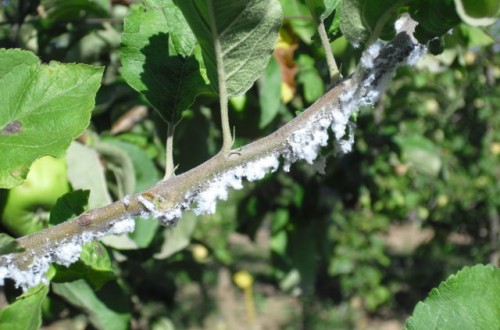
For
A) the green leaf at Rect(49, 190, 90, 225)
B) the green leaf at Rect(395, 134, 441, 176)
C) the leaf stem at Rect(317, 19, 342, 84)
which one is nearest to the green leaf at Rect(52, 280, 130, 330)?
the green leaf at Rect(49, 190, 90, 225)

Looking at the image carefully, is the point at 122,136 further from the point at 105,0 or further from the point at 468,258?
the point at 468,258

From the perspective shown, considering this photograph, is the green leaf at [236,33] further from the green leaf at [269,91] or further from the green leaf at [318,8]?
the green leaf at [269,91]

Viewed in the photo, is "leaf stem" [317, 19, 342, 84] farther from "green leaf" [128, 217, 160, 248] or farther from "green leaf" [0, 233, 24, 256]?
→ "green leaf" [128, 217, 160, 248]

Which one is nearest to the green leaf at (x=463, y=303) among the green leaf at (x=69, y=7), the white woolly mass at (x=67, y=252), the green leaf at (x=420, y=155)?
the white woolly mass at (x=67, y=252)

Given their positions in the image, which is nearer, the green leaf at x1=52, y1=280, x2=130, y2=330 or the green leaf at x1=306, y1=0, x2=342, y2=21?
the green leaf at x1=306, y1=0, x2=342, y2=21

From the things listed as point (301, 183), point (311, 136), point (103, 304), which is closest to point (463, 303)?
point (311, 136)

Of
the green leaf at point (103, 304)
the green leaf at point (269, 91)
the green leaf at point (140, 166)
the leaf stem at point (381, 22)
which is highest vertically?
the leaf stem at point (381, 22)
